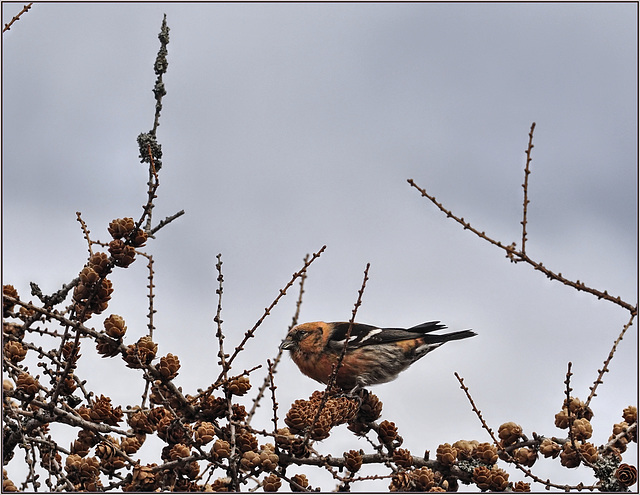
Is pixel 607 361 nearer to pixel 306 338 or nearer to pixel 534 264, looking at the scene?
pixel 534 264

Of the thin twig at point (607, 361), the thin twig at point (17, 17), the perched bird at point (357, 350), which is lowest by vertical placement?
the thin twig at point (607, 361)

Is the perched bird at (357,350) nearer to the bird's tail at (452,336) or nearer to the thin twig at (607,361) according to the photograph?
the bird's tail at (452,336)

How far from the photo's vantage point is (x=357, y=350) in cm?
555

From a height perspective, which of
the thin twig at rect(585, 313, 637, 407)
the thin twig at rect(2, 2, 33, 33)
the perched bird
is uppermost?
the thin twig at rect(2, 2, 33, 33)

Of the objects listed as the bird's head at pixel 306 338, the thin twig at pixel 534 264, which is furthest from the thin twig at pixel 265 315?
the bird's head at pixel 306 338

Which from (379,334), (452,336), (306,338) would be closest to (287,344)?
(306,338)

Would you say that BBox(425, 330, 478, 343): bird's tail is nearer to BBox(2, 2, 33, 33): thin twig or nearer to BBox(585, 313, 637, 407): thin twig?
BBox(585, 313, 637, 407): thin twig

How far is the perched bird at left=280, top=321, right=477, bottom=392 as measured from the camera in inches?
212

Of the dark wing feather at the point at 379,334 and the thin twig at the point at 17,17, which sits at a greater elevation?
the thin twig at the point at 17,17

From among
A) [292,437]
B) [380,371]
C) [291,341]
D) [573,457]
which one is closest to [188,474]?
[292,437]

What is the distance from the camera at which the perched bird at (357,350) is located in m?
Result: 5.39

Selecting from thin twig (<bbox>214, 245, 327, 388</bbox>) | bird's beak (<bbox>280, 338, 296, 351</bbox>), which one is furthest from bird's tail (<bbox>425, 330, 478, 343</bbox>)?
thin twig (<bbox>214, 245, 327, 388</bbox>)

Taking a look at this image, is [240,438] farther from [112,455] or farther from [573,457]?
[573,457]

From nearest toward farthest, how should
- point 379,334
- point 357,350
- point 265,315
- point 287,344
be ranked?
point 265,315 → point 287,344 → point 357,350 → point 379,334
